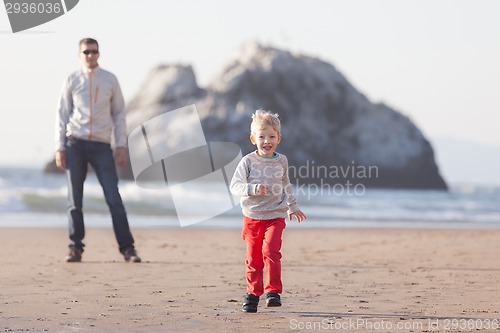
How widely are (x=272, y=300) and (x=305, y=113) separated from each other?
68.5m

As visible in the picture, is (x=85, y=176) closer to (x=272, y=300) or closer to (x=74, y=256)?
(x=74, y=256)

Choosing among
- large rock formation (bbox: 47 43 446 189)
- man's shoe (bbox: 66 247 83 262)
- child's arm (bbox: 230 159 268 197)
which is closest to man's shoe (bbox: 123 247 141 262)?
man's shoe (bbox: 66 247 83 262)

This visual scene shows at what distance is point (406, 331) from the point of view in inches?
175

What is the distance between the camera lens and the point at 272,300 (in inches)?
207

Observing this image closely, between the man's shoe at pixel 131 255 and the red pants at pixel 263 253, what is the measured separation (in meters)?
2.73

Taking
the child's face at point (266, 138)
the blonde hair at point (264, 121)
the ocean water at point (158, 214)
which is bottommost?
the child's face at point (266, 138)

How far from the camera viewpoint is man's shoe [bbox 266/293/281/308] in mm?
5266

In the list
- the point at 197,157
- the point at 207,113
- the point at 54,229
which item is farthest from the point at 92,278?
the point at 207,113

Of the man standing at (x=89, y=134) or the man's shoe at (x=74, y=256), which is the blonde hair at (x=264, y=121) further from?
the man's shoe at (x=74, y=256)

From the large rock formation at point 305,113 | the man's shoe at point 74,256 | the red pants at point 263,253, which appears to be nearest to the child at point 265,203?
the red pants at point 263,253

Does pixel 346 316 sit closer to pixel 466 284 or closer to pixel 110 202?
pixel 466 284

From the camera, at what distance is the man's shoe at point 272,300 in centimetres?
527

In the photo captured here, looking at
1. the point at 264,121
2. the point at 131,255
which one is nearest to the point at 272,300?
the point at 264,121

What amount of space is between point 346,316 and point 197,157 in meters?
54.1
